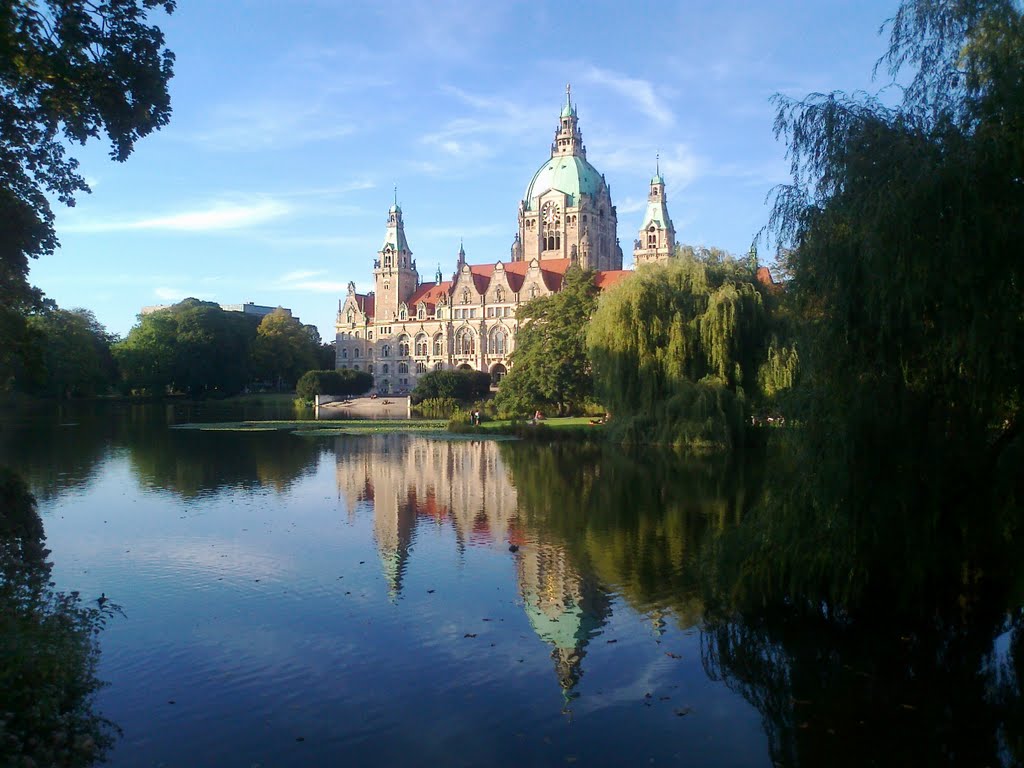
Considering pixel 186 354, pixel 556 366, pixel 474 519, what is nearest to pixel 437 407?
pixel 556 366

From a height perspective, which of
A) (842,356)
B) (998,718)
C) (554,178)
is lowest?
(998,718)

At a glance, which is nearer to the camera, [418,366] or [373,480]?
[373,480]

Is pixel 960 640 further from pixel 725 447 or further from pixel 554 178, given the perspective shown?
pixel 554 178

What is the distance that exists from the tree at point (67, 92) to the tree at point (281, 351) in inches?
2851

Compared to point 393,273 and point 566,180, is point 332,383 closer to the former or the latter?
point 393,273

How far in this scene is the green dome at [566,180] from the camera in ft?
308

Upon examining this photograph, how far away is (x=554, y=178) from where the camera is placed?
313 feet

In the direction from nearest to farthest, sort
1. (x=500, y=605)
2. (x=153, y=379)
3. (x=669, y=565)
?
(x=500, y=605)
(x=669, y=565)
(x=153, y=379)

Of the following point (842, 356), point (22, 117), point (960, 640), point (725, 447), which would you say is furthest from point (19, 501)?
point (725, 447)

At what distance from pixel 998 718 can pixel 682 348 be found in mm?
22803

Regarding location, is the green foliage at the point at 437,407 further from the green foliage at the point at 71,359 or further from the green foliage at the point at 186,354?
the green foliage at the point at 186,354

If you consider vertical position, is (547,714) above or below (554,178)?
below

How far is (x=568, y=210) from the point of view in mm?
93188

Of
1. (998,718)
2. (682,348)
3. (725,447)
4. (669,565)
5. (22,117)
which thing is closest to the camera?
(998,718)
